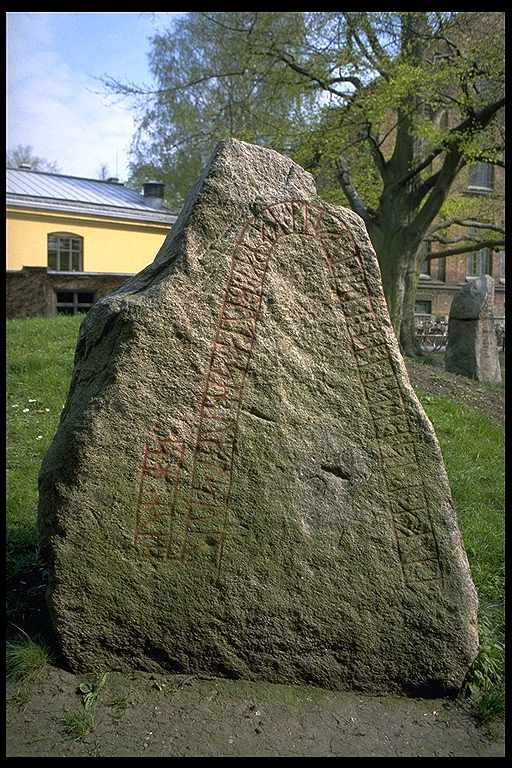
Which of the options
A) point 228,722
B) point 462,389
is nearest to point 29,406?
point 228,722

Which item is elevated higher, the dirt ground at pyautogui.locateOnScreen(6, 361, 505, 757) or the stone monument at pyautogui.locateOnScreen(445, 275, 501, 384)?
the stone monument at pyautogui.locateOnScreen(445, 275, 501, 384)

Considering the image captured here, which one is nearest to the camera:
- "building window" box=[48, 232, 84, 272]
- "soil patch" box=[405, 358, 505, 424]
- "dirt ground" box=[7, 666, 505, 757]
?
"dirt ground" box=[7, 666, 505, 757]

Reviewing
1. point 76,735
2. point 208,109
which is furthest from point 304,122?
point 76,735

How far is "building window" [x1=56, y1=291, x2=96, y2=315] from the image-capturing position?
548 inches

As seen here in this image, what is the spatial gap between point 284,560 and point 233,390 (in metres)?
0.75

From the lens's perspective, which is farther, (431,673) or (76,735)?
(431,673)

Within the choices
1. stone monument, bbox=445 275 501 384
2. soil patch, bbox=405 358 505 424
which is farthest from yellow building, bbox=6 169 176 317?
soil patch, bbox=405 358 505 424

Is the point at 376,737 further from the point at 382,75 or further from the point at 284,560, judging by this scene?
the point at 382,75

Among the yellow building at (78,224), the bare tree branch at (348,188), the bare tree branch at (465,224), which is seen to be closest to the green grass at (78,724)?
the bare tree branch at (348,188)

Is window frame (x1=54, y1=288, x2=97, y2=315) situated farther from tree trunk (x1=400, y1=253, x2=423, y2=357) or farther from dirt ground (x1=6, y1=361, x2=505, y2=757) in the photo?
dirt ground (x1=6, y1=361, x2=505, y2=757)

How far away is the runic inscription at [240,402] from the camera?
3039mm

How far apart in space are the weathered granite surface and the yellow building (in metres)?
16.2

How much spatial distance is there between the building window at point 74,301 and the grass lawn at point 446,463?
3558mm

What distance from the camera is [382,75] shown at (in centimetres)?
1210
